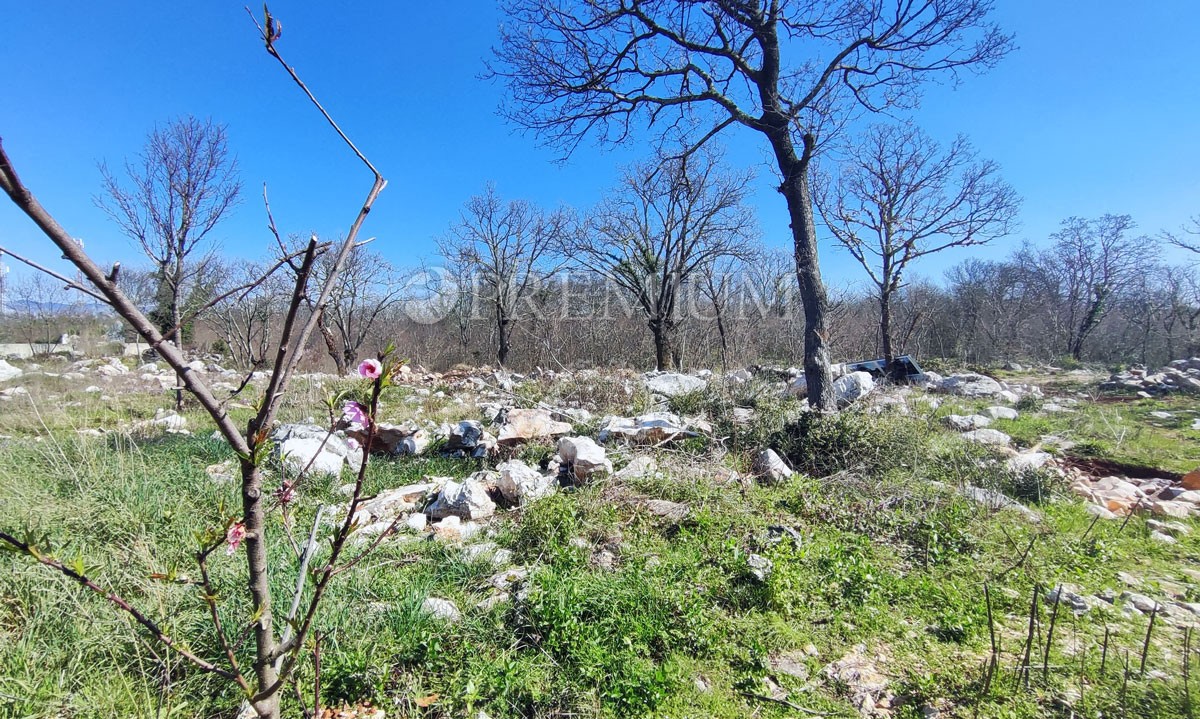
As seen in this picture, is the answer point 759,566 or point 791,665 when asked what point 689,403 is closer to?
point 759,566

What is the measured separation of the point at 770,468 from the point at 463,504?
9.14ft

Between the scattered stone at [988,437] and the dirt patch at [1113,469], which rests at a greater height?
the scattered stone at [988,437]

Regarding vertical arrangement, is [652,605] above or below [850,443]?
below

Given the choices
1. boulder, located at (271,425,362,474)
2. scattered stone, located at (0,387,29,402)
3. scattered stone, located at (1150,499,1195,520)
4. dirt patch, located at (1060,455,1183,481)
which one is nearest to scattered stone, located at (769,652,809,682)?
boulder, located at (271,425,362,474)

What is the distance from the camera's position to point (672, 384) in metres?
8.23

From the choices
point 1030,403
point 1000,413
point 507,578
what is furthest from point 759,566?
point 1030,403

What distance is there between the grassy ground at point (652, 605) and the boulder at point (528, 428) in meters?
1.83

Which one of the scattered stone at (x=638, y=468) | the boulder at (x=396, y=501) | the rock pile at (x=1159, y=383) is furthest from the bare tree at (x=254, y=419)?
the rock pile at (x=1159, y=383)

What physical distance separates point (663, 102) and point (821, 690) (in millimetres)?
6770

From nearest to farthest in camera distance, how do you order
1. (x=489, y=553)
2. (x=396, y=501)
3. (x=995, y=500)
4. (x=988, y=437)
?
(x=489, y=553), (x=995, y=500), (x=396, y=501), (x=988, y=437)

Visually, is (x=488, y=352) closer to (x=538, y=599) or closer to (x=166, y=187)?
(x=166, y=187)

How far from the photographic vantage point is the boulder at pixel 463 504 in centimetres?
372

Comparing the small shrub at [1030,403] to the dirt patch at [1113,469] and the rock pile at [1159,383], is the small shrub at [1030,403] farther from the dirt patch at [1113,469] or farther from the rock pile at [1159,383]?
the rock pile at [1159,383]

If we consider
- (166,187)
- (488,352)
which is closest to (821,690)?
(166,187)
